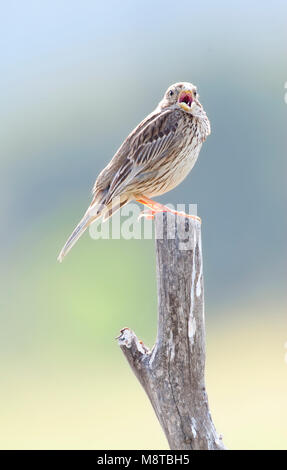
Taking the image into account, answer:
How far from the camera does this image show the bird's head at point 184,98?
7617 mm

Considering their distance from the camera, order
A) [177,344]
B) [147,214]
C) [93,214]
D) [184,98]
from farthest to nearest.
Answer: [184,98] < [93,214] < [147,214] < [177,344]

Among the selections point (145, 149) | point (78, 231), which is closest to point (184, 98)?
point (145, 149)

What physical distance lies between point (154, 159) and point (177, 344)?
222cm

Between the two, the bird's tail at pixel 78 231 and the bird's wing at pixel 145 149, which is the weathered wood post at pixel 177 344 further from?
the bird's wing at pixel 145 149

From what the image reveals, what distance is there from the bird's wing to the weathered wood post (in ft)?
4.93

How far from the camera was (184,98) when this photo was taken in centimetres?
767

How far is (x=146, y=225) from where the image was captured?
7.06 m

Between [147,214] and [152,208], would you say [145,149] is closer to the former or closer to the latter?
[152,208]

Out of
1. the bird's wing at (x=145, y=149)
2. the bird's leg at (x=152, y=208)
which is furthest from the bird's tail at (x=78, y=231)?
the bird's leg at (x=152, y=208)

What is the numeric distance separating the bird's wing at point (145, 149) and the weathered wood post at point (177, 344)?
1.50 m

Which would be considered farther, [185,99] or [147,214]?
[185,99]

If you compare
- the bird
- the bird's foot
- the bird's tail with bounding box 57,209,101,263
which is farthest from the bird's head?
the bird's tail with bounding box 57,209,101,263
